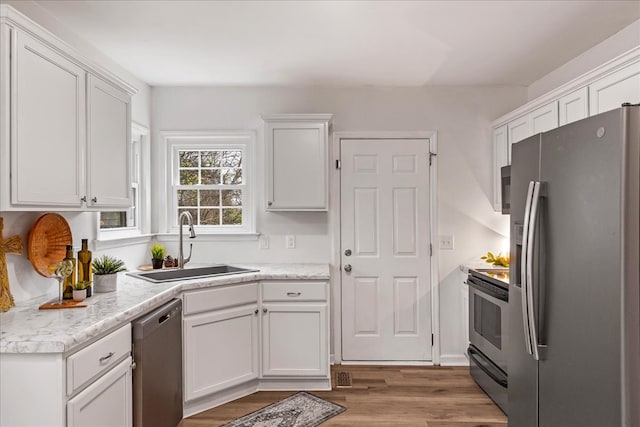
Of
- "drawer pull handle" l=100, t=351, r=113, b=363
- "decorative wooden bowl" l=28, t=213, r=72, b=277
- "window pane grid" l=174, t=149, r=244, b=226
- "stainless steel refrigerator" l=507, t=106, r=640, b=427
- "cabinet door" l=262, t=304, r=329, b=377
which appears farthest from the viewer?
"window pane grid" l=174, t=149, r=244, b=226

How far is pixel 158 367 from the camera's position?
234cm

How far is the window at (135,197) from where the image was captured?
3.44 metres

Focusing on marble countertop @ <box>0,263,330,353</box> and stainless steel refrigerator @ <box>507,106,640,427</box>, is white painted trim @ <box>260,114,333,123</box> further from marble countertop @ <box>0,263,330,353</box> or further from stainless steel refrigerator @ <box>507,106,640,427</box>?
stainless steel refrigerator @ <box>507,106,640,427</box>

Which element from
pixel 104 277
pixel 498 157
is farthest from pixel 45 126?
pixel 498 157

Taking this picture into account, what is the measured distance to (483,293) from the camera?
324 centimetres

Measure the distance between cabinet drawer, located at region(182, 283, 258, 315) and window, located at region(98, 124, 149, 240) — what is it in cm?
95

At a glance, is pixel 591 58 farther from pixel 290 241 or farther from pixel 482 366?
pixel 290 241

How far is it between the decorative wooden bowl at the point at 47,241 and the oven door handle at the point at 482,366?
2.86 m

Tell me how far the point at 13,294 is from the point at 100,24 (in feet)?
5.37

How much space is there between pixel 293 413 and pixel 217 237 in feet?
5.51

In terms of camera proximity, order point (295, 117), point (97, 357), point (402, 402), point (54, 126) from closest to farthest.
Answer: point (97, 357) < point (54, 126) < point (402, 402) < point (295, 117)

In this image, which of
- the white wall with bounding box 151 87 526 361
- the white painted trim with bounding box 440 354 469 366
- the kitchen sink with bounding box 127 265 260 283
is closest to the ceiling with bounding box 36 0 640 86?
the white wall with bounding box 151 87 526 361

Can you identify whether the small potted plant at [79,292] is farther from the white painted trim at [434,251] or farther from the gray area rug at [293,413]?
the white painted trim at [434,251]

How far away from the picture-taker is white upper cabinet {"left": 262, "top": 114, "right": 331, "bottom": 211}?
3.60 meters
